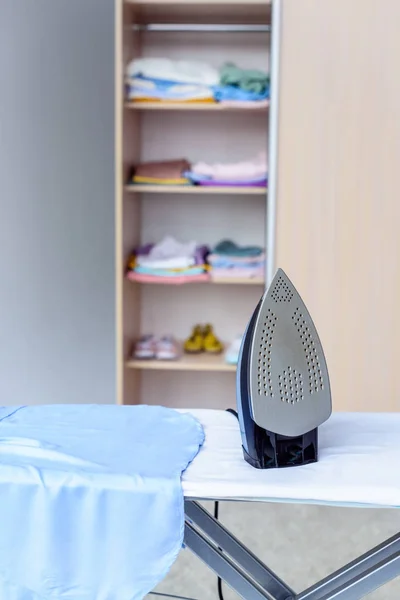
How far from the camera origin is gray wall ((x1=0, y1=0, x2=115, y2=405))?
2.81m

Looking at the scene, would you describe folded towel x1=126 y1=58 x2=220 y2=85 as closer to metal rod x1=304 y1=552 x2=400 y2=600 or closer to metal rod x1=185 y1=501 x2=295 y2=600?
metal rod x1=185 y1=501 x2=295 y2=600

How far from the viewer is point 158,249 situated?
8.97 ft

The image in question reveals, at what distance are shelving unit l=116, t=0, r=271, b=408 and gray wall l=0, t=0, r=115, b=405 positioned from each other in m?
0.15

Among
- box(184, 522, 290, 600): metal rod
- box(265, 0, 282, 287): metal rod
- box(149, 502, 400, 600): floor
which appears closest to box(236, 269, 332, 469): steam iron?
box(184, 522, 290, 600): metal rod

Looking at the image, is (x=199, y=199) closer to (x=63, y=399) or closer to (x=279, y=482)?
(x=63, y=399)

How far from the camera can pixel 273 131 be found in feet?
8.05

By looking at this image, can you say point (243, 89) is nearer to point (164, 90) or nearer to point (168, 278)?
point (164, 90)

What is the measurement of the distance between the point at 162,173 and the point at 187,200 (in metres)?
0.29

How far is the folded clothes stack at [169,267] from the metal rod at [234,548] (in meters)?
1.38

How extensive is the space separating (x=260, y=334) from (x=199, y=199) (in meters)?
1.87

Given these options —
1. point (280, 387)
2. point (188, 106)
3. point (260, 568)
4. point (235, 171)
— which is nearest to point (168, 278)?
point (235, 171)

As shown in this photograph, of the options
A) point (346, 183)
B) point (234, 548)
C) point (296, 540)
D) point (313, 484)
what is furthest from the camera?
point (346, 183)

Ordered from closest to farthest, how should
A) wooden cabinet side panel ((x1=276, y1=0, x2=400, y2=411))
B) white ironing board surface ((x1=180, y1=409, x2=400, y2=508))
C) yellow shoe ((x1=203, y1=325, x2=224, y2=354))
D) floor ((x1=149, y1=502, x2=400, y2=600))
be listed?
white ironing board surface ((x1=180, y1=409, x2=400, y2=508)), floor ((x1=149, y1=502, x2=400, y2=600)), wooden cabinet side panel ((x1=276, y1=0, x2=400, y2=411)), yellow shoe ((x1=203, y1=325, x2=224, y2=354))

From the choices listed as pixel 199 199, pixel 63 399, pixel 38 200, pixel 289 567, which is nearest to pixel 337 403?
pixel 289 567
